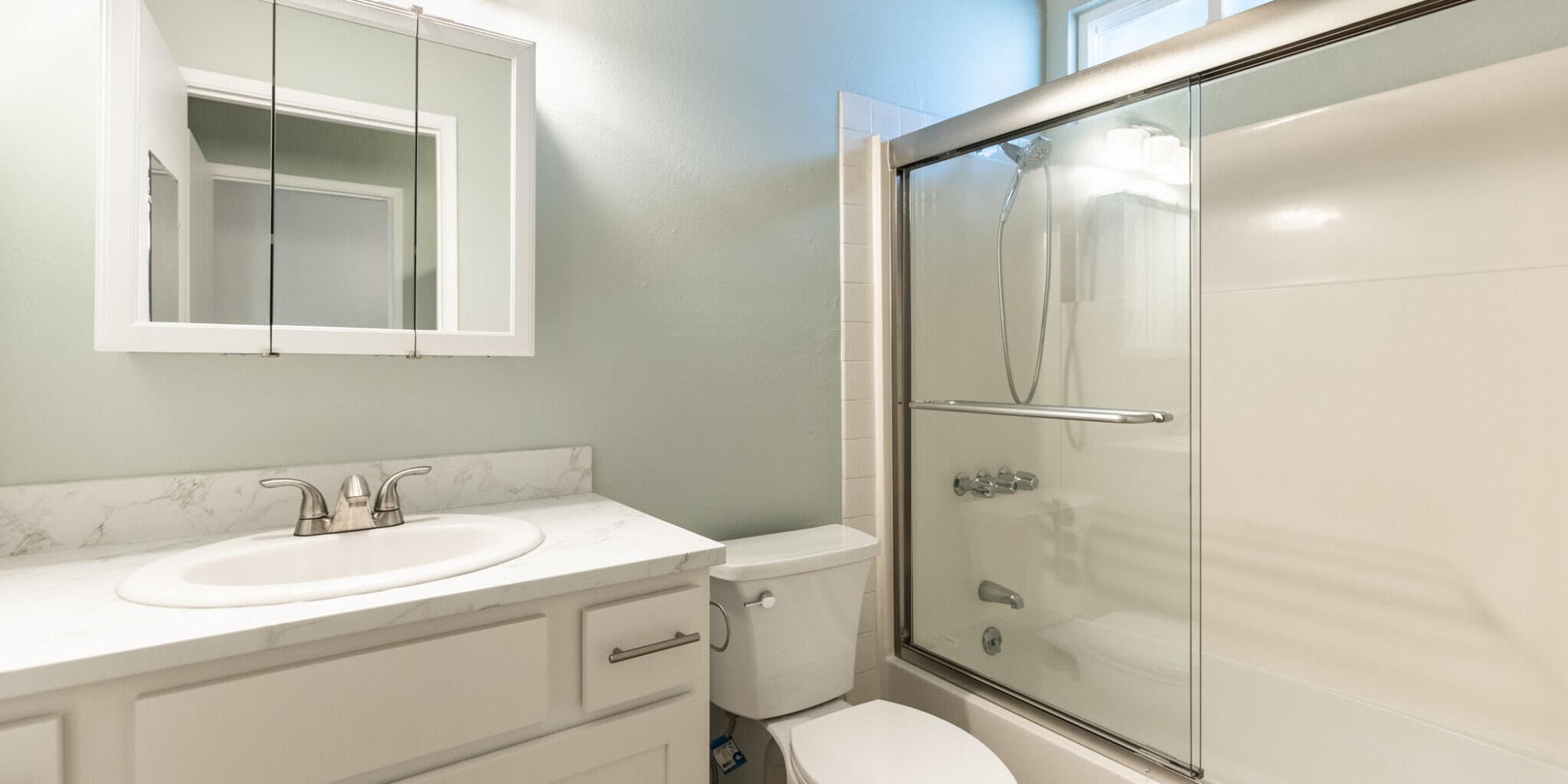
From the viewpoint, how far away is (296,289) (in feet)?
3.93

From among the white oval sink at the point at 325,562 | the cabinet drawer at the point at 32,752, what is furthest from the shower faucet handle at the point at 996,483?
the cabinet drawer at the point at 32,752

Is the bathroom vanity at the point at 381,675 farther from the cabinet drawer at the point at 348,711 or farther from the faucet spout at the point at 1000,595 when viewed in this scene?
the faucet spout at the point at 1000,595

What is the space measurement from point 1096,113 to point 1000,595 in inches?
46.8

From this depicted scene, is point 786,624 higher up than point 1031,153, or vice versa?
point 1031,153

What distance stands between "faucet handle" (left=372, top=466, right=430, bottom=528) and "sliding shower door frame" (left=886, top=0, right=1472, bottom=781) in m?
1.26

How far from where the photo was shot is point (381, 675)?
33.3 inches

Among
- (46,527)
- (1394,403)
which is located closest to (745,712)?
(46,527)

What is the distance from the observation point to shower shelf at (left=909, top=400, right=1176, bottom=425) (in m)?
1.51

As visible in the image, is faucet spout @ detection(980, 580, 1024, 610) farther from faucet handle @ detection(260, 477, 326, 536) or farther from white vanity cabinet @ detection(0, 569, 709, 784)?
faucet handle @ detection(260, 477, 326, 536)

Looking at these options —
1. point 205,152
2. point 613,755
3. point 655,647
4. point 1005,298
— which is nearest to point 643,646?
point 655,647

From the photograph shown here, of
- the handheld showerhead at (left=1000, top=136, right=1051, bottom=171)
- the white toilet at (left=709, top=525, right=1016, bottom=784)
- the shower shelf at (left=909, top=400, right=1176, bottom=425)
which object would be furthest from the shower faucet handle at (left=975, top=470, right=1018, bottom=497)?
the handheld showerhead at (left=1000, top=136, right=1051, bottom=171)

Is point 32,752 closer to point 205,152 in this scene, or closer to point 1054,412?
point 205,152

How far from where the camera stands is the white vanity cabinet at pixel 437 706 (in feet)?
2.40

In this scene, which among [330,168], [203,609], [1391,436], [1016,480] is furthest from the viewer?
[1016,480]
